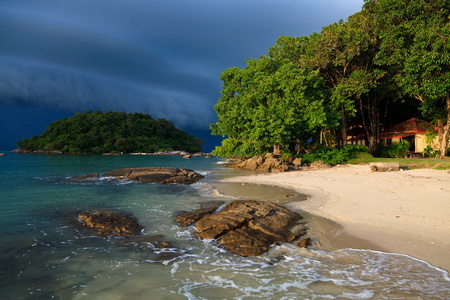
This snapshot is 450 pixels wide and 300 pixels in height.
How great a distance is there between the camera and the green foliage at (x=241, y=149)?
2976 centimetres

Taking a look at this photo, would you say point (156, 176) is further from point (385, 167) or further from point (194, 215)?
point (385, 167)

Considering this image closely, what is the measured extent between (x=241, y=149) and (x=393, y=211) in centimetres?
2257

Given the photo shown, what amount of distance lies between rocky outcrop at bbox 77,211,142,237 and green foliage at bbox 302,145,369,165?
2150 cm

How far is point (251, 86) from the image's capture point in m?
28.4

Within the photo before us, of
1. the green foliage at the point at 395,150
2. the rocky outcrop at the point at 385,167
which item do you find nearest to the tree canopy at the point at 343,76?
the green foliage at the point at 395,150

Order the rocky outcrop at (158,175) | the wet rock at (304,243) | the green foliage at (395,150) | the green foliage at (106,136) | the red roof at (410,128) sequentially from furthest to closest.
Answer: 1. the green foliage at (106,136)
2. the red roof at (410,128)
3. the green foliage at (395,150)
4. the rocky outcrop at (158,175)
5. the wet rock at (304,243)

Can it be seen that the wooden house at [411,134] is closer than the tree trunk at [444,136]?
No

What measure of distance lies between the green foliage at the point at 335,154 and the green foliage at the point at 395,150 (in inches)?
170

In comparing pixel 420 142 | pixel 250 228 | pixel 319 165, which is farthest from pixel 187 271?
pixel 420 142

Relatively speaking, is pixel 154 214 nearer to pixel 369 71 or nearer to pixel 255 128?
pixel 255 128

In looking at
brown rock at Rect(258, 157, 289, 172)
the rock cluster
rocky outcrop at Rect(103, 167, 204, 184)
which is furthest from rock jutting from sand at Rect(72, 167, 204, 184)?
the rock cluster

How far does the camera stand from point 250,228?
23.0 feet

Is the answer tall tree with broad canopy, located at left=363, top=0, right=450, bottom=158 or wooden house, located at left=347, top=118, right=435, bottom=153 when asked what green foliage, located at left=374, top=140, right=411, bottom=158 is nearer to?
wooden house, located at left=347, top=118, right=435, bottom=153

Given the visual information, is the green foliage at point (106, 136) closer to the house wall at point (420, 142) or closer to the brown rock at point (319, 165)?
the brown rock at point (319, 165)
